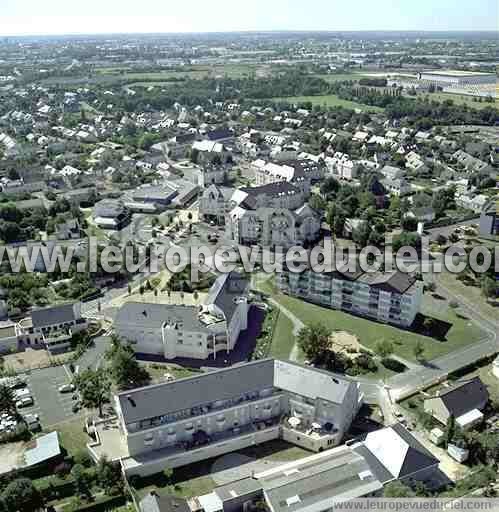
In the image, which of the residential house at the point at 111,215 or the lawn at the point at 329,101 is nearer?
the residential house at the point at 111,215

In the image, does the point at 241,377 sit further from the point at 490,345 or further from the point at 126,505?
the point at 490,345

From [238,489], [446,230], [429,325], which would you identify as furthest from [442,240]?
[238,489]

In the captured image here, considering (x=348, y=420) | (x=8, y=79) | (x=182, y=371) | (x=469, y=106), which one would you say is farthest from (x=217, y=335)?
(x=8, y=79)

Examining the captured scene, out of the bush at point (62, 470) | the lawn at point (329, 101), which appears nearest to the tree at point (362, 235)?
the bush at point (62, 470)

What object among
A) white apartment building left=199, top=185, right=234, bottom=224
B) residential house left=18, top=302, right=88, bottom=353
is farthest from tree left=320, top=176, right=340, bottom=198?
residential house left=18, top=302, right=88, bottom=353

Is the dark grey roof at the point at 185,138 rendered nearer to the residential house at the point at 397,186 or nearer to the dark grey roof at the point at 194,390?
the residential house at the point at 397,186

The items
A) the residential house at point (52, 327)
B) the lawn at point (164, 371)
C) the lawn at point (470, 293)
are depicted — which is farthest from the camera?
the lawn at point (470, 293)

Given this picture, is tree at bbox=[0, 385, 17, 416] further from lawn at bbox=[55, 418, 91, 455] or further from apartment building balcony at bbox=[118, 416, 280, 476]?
apartment building balcony at bbox=[118, 416, 280, 476]

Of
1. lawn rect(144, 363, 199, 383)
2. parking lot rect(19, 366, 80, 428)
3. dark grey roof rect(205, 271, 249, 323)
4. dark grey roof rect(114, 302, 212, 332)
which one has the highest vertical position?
dark grey roof rect(205, 271, 249, 323)

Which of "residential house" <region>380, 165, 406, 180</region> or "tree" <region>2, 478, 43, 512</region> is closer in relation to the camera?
"tree" <region>2, 478, 43, 512</region>
